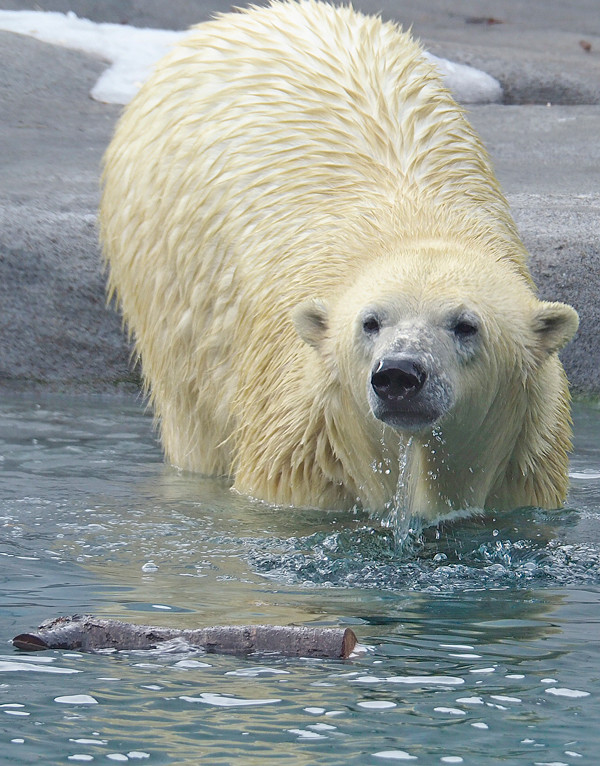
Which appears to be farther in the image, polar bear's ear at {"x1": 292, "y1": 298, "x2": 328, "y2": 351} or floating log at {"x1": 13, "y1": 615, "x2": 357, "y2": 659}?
polar bear's ear at {"x1": 292, "y1": 298, "x2": 328, "y2": 351}

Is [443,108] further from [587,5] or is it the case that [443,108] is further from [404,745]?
[587,5]

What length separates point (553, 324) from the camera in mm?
3607

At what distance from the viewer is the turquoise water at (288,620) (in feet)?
7.22

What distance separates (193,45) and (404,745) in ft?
11.2

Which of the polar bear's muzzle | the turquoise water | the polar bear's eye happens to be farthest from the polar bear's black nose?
the turquoise water

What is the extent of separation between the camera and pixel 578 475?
4.73 meters

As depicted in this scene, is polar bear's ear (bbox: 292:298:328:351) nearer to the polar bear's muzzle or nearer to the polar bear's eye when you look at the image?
the polar bear's eye


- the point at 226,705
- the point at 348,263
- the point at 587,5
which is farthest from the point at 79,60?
the point at 226,705

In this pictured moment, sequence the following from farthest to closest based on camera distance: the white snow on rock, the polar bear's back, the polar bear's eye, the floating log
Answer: the white snow on rock
the polar bear's back
the polar bear's eye
the floating log

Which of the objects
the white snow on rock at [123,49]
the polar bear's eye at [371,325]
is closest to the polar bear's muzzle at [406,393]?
Result: the polar bear's eye at [371,325]

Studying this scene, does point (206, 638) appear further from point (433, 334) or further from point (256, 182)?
point (256, 182)

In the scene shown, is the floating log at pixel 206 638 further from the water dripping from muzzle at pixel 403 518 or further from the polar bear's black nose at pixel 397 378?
the water dripping from muzzle at pixel 403 518

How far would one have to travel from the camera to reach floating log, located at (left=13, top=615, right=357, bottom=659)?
259cm

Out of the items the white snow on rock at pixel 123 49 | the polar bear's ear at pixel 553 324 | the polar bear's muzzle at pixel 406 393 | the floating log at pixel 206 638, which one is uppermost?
the white snow on rock at pixel 123 49
